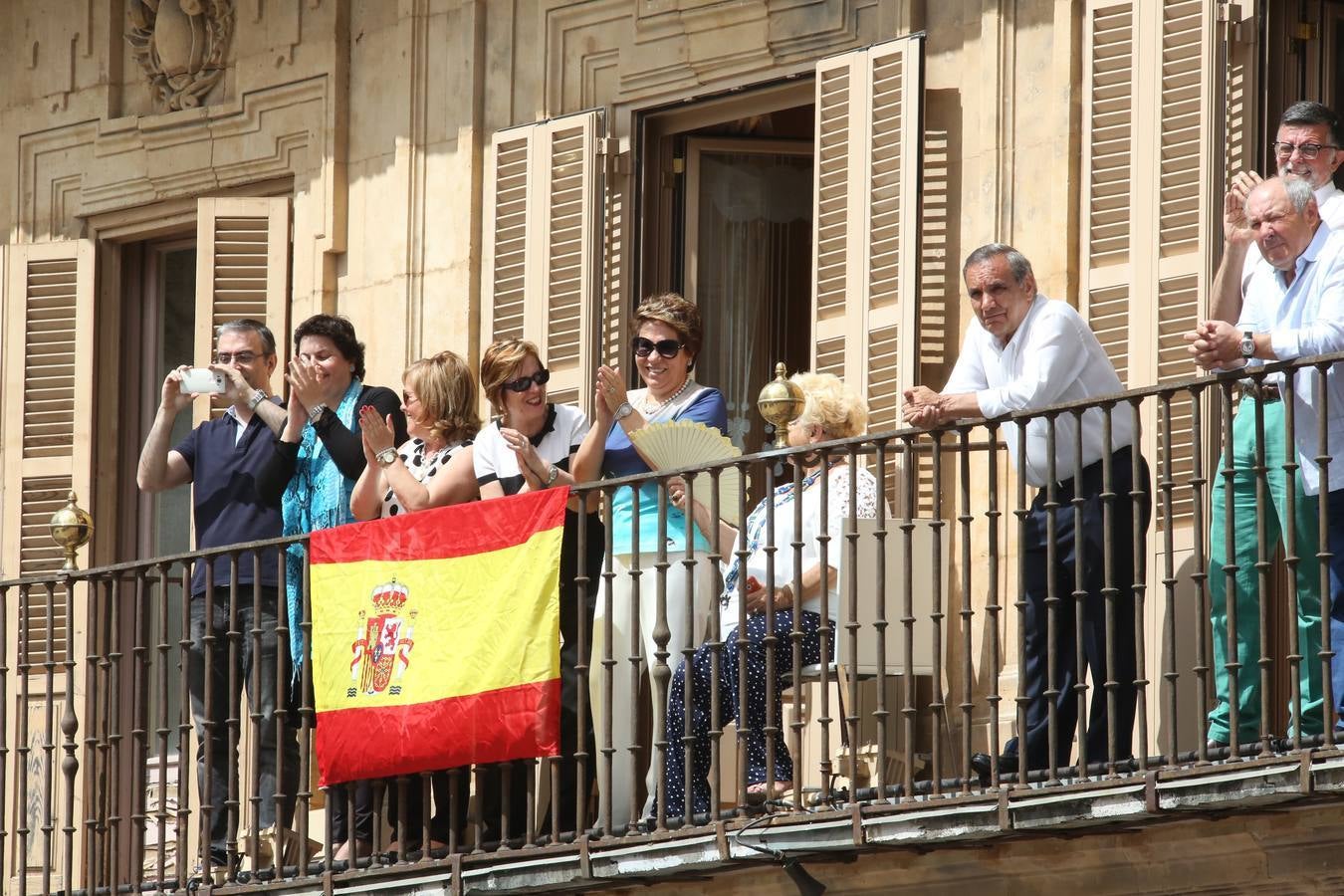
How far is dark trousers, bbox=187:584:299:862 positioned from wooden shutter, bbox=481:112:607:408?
206 cm

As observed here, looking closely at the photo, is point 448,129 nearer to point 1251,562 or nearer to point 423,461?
point 423,461

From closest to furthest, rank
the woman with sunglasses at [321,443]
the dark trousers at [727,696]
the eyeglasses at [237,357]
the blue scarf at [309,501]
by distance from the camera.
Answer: the dark trousers at [727,696], the woman with sunglasses at [321,443], the blue scarf at [309,501], the eyeglasses at [237,357]

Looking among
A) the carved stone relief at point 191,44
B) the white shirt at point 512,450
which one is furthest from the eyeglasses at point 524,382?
the carved stone relief at point 191,44

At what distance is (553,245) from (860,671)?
3.31 m

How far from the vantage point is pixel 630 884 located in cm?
951

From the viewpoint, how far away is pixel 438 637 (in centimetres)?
987

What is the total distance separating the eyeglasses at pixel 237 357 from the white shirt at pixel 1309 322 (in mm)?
3859

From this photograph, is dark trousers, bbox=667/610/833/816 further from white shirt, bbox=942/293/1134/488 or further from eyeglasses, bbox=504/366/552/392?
eyeglasses, bbox=504/366/552/392

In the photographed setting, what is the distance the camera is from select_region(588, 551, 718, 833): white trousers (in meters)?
9.48

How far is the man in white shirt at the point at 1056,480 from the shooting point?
8.72 metres

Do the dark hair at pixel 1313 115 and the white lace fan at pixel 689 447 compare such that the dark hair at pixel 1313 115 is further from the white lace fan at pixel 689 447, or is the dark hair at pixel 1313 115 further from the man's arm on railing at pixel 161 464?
the man's arm on railing at pixel 161 464

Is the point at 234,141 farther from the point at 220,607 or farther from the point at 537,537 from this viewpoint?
the point at 537,537

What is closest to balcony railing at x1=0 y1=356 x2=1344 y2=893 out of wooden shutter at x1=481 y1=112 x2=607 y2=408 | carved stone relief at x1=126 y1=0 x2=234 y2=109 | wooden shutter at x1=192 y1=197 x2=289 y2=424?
wooden shutter at x1=481 y1=112 x2=607 y2=408

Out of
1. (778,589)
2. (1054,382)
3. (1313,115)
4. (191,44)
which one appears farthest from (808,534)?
(191,44)
